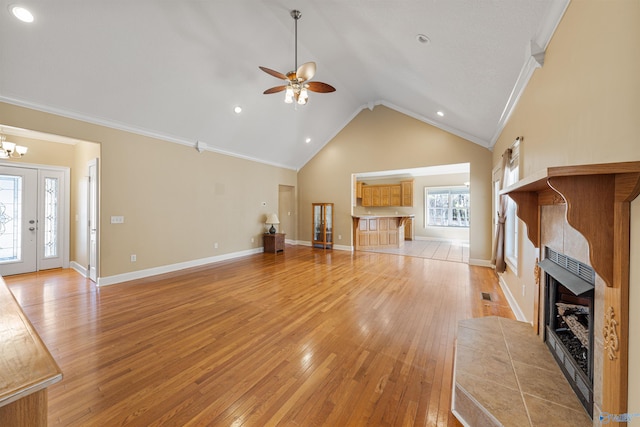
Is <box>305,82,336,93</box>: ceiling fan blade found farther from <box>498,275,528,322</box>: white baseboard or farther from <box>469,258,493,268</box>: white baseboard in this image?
<box>469,258,493,268</box>: white baseboard

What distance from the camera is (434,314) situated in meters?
2.93

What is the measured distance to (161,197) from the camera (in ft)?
15.6

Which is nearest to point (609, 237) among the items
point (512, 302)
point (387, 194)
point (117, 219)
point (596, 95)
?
point (596, 95)

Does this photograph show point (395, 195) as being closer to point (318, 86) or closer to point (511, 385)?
point (318, 86)

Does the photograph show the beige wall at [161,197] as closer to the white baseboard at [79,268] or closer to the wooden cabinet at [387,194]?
the white baseboard at [79,268]

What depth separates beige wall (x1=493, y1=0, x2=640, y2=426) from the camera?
981 mm

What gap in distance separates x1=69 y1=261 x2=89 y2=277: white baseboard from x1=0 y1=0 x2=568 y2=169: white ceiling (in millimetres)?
2892

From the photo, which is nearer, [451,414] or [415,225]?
[451,414]

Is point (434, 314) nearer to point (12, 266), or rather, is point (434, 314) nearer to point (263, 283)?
point (263, 283)

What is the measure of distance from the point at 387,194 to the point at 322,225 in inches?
122

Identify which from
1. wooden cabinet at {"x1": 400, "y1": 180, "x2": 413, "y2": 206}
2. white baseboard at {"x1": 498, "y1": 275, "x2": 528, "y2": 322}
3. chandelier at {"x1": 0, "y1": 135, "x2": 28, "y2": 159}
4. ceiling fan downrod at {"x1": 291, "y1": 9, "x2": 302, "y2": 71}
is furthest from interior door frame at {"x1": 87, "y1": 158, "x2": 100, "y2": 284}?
wooden cabinet at {"x1": 400, "y1": 180, "x2": 413, "y2": 206}

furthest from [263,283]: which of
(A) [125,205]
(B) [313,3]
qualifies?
(B) [313,3]

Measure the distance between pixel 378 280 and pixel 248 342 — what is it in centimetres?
264

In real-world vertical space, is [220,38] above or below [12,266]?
above
